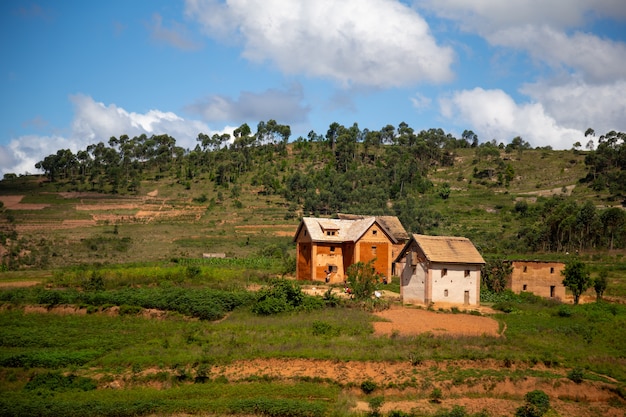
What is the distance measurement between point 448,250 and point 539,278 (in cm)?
889

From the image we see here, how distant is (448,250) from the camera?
37281 mm

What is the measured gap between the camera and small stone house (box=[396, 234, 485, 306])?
120ft

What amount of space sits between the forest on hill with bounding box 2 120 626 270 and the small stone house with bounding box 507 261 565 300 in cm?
2335

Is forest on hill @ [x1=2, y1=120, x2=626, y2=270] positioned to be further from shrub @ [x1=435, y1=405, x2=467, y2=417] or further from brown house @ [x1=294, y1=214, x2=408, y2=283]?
shrub @ [x1=435, y1=405, x2=467, y2=417]

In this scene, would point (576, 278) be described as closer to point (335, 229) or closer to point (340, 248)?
point (340, 248)

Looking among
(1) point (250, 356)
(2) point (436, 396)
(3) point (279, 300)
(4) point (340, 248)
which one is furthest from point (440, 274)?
(1) point (250, 356)

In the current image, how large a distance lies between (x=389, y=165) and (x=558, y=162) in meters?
32.1

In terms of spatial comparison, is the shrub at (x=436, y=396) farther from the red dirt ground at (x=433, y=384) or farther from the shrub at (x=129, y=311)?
the shrub at (x=129, y=311)

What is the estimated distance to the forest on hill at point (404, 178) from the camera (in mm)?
72125

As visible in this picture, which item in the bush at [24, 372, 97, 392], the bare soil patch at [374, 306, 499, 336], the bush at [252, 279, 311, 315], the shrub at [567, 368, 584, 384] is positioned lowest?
the bush at [24, 372, 97, 392]

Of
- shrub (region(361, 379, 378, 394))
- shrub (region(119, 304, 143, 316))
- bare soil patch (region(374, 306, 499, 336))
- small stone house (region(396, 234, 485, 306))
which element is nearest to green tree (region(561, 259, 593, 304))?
small stone house (region(396, 234, 485, 306))

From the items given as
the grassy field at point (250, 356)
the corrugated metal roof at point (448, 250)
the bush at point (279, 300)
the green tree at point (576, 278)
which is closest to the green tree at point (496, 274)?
the green tree at point (576, 278)

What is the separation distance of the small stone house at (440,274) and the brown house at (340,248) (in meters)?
8.81

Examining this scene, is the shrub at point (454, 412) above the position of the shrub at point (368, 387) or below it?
below
